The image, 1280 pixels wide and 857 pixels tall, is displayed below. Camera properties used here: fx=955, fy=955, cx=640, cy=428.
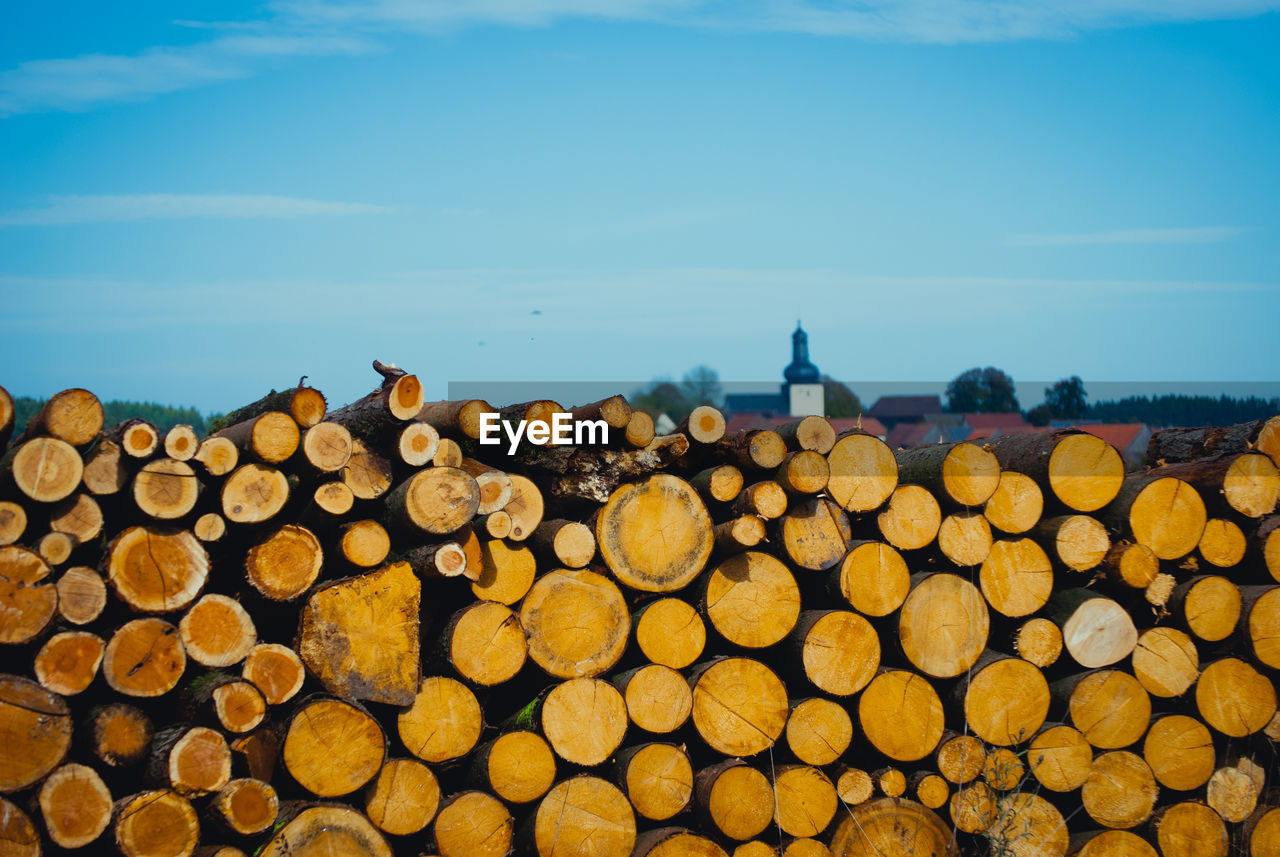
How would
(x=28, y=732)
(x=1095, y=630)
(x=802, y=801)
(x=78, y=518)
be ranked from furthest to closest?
(x=1095, y=630) → (x=802, y=801) → (x=78, y=518) → (x=28, y=732)

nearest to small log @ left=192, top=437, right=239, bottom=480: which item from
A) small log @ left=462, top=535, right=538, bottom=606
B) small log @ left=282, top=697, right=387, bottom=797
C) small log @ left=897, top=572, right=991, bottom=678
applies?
small log @ left=282, top=697, right=387, bottom=797

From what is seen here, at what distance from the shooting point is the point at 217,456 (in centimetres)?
399

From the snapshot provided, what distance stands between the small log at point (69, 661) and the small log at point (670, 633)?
2.29m

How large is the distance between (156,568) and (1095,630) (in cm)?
438

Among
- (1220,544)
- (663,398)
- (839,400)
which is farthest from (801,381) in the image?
(1220,544)

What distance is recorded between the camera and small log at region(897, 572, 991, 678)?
4.72 metres

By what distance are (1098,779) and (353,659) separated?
3685mm

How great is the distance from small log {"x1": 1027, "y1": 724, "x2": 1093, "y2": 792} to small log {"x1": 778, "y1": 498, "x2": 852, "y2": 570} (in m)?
1.36

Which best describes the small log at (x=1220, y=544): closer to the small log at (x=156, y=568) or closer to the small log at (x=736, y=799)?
the small log at (x=736, y=799)

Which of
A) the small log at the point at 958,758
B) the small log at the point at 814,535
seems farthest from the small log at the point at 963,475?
the small log at the point at 958,758

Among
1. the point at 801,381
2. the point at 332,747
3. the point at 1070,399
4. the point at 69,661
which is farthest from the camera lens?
the point at 801,381

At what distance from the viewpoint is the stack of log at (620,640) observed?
3773 mm

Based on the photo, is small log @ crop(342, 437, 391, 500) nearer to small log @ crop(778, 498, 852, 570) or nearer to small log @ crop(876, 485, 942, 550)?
small log @ crop(778, 498, 852, 570)

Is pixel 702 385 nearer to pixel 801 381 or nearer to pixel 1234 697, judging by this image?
pixel 801 381
